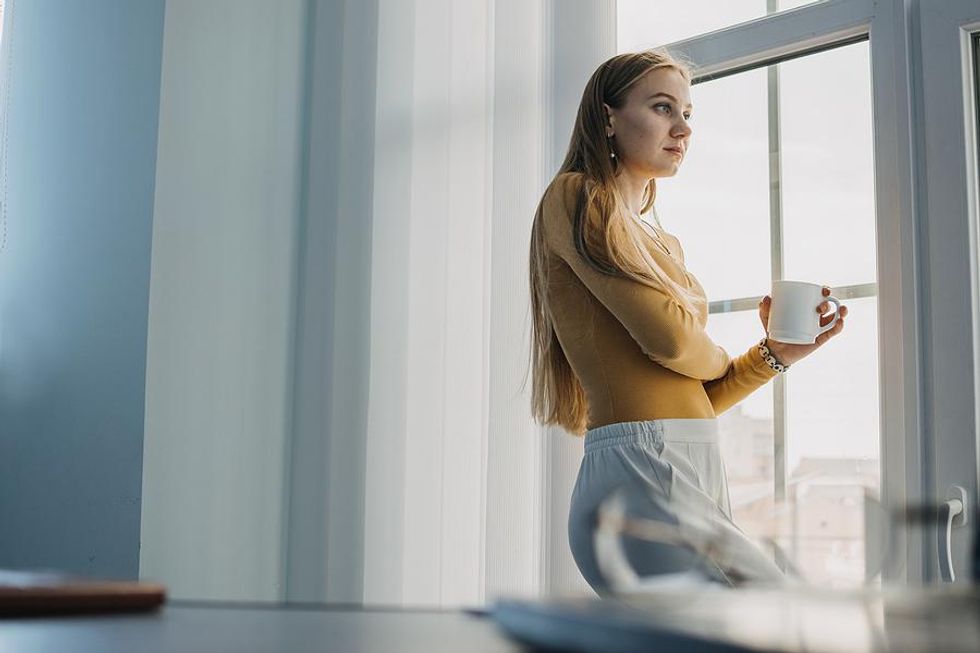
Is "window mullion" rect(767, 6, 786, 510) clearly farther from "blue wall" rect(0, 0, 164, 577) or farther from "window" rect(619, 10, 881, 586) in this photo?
"blue wall" rect(0, 0, 164, 577)

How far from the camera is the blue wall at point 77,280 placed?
2246 millimetres

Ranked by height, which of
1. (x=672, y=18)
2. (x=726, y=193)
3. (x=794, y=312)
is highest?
(x=672, y=18)

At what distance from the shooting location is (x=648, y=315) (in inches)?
58.2

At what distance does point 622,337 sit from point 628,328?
0.20 ft

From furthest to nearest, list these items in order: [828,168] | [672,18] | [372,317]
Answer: [372,317] → [672,18] → [828,168]

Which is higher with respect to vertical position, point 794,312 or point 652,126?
point 652,126

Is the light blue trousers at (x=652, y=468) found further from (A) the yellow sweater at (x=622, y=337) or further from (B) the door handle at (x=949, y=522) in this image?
(B) the door handle at (x=949, y=522)

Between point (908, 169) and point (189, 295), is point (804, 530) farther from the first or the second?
point (189, 295)

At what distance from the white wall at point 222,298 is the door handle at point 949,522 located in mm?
1327

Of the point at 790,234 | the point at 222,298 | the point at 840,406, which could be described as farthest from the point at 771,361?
the point at 222,298

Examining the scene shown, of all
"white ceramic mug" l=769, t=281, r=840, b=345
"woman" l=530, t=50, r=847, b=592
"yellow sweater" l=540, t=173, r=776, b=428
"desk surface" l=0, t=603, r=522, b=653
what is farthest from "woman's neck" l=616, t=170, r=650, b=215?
"desk surface" l=0, t=603, r=522, b=653

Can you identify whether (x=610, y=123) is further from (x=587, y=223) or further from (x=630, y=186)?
(x=587, y=223)

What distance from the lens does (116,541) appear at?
2207mm

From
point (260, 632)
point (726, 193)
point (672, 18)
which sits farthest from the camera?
point (672, 18)
